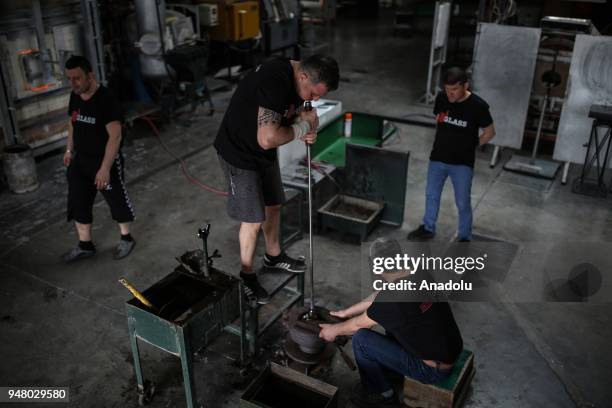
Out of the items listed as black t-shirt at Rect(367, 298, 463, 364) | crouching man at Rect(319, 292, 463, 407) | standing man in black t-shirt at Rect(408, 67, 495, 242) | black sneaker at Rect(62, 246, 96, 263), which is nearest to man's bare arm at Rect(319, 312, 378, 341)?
crouching man at Rect(319, 292, 463, 407)

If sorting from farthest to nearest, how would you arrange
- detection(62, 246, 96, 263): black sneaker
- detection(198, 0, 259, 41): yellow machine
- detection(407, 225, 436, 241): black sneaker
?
detection(198, 0, 259, 41): yellow machine → detection(407, 225, 436, 241): black sneaker → detection(62, 246, 96, 263): black sneaker

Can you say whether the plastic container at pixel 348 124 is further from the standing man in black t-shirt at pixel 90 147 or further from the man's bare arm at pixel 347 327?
the man's bare arm at pixel 347 327

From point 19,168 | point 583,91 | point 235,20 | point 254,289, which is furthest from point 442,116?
point 235,20

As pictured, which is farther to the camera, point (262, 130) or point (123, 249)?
point (123, 249)

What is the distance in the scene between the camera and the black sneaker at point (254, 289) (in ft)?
12.7

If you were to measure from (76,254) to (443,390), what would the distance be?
3523 millimetres

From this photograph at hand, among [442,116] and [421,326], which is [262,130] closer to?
[421,326]

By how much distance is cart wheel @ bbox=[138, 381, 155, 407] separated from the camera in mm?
3594

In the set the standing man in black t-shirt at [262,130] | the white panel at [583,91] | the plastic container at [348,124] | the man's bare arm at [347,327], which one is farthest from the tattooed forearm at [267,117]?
the white panel at [583,91]

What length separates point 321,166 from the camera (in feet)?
18.8

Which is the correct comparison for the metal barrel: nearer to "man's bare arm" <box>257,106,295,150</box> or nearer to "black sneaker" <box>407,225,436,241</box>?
"man's bare arm" <box>257,106,295,150</box>

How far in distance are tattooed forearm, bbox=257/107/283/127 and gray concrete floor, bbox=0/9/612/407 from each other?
1.75 metres

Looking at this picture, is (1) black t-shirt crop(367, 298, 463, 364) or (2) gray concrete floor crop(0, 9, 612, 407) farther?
(2) gray concrete floor crop(0, 9, 612, 407)

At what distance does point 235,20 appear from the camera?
9648 millimetres
